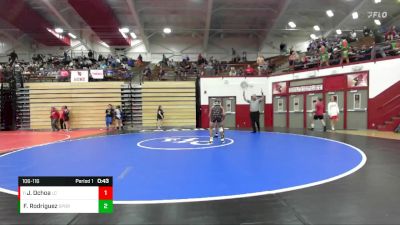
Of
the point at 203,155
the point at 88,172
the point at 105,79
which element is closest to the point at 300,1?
the point at 105,79

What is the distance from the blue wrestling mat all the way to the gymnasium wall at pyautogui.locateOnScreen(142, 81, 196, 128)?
1196 centimetres

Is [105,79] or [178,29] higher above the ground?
[178,29]

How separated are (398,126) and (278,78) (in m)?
8.15

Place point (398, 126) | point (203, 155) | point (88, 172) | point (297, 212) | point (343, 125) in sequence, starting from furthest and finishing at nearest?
1. point (343, 125)
2. point (398, 126)
3. point (203, 155)
4. point (88, 172)
5. point (297, 212)

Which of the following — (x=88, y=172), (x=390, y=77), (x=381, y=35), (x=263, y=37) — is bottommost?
(x=88, y=172)

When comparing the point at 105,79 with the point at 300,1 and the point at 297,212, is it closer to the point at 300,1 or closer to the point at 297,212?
the point at 300,1

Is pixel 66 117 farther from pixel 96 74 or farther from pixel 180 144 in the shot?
pixel 180 144

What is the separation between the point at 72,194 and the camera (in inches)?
86.9

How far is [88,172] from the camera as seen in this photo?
5863 mm

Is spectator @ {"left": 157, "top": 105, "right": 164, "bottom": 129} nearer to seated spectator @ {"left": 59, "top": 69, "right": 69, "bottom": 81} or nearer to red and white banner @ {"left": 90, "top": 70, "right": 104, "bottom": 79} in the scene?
red and white banner @ {"left": 90, "top": 70, "right": 104, "bottom": 79}

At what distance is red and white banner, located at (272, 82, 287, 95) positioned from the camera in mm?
19500

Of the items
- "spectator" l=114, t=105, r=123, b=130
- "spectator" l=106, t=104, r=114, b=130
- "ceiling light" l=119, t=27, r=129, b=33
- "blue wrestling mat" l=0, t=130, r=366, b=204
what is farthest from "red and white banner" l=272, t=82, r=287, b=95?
"ceiling light" l=119, t=27, r=129, b=33

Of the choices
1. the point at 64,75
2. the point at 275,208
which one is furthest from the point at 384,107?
the point at 64,75

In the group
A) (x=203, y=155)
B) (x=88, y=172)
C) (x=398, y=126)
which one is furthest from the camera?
A: (x=398, y=126)
